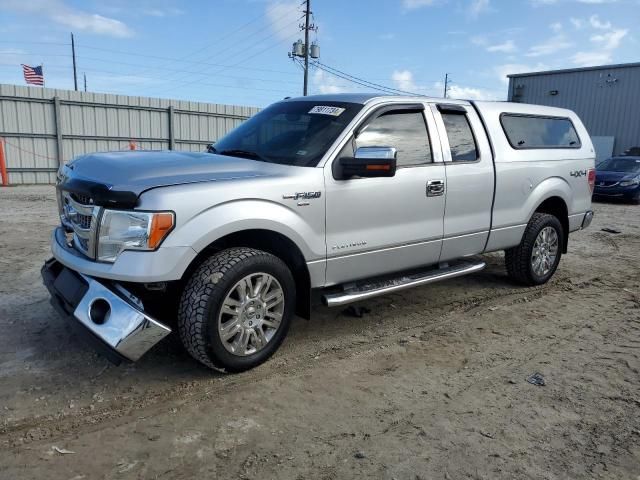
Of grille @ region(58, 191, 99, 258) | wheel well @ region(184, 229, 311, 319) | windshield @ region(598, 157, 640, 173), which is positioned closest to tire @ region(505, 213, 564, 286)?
wheel well @ region(184, 229, 311, 319)

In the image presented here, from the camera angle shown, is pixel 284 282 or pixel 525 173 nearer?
pixel 284 282

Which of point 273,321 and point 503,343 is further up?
point 273,321

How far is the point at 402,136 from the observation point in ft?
14.1

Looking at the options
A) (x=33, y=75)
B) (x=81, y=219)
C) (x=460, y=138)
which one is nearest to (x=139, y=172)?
(x=81, y=219)

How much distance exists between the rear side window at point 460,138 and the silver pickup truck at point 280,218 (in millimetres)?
17

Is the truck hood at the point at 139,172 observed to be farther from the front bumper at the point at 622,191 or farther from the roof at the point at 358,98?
the front bumper at the point at 622,191

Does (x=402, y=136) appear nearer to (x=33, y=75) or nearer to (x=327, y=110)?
(x=327, y=110)

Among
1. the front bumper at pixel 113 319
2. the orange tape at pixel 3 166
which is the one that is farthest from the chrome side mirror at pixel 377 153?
the orange tape at pixel 3 166

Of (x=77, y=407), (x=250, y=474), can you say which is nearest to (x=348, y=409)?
(x=250, y=474)

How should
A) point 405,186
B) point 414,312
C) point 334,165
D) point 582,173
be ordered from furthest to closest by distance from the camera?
point 582,173
point 414,312
point 405,186
point 334,165

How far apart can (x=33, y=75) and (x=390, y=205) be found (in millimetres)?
22923

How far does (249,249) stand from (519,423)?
1.93 m

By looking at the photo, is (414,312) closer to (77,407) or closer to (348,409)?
(348,409)

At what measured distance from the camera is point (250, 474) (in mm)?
2477
